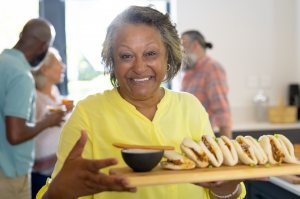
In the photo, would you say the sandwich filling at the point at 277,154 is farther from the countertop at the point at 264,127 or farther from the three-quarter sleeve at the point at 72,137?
the countertop at the point at 264,127

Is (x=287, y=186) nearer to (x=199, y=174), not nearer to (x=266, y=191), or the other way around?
(x=266, y=191)

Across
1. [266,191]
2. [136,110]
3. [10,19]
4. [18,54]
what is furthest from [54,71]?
[266,191]

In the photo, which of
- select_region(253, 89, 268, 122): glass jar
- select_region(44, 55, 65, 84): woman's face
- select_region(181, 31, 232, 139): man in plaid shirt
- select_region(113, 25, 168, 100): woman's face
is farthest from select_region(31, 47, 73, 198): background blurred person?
select_region(253, 89, 268, 122): glass jar

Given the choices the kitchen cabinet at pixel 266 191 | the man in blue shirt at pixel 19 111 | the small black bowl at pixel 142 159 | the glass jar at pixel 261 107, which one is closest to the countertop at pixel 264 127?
the glass jar at pixel 261 107

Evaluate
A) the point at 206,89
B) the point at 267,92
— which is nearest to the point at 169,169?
the point at 206,89

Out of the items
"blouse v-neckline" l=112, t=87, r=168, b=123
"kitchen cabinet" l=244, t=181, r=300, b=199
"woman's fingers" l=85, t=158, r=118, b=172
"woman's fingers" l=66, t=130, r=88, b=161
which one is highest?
"blouse v-neckline" l=112, t=87, r=168, b=123

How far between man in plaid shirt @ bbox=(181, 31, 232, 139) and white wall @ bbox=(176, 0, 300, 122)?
911mm

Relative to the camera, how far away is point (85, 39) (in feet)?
12.2

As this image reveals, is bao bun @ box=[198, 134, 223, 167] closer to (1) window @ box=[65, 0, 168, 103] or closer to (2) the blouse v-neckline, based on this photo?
(2) the blouse v-neckline

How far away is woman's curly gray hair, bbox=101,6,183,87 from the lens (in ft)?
3.82

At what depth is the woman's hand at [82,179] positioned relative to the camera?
30.5 inches

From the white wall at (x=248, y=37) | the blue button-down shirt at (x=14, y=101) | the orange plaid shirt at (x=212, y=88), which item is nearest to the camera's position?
the blue button-down shirt at (x=14, y=101)

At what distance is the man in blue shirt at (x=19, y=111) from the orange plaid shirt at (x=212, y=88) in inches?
50.5

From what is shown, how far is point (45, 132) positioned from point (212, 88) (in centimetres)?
140
